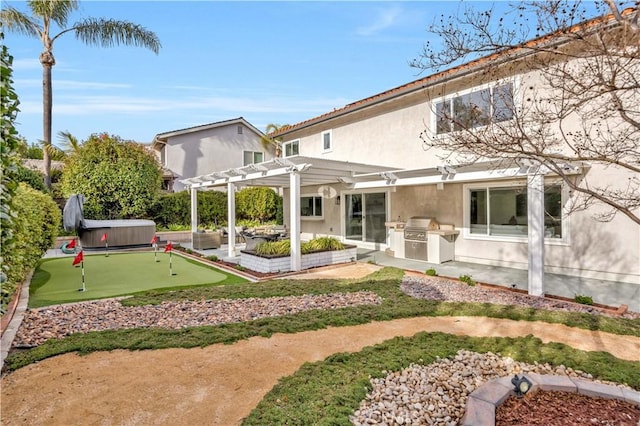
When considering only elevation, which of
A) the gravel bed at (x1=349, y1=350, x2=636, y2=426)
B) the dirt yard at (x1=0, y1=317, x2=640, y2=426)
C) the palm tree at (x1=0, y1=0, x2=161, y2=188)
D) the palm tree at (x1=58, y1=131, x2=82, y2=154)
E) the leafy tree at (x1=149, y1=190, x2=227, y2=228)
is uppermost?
the palm tree at (x1=0, y1=0, x2=161, y2=188)

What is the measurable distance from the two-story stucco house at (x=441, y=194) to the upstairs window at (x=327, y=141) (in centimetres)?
5

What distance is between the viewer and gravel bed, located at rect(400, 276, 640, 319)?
763cm

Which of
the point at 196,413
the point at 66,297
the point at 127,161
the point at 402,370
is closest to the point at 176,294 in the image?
the point at 66,297

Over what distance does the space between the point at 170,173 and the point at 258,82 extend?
47.7ft

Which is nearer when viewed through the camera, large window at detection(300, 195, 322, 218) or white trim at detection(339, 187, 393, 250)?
white trim at detection(339, 187, 393, 250)

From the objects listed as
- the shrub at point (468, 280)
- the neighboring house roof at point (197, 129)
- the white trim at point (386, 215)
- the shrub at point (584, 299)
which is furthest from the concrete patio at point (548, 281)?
the neighboring house roof at point (197, 129)

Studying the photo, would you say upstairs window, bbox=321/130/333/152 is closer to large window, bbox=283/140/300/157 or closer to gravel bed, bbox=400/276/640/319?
large window, bbox=283/140/300/157

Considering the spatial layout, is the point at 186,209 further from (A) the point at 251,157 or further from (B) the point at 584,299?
(B) the point at 584,299

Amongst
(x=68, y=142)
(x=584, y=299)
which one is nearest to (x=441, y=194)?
(x=584, y=299)

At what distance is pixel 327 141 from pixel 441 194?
293 inches

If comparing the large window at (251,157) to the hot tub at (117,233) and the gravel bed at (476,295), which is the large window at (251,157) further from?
the gravel bed at (476,295)

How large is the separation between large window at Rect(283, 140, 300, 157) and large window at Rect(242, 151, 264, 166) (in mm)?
10854

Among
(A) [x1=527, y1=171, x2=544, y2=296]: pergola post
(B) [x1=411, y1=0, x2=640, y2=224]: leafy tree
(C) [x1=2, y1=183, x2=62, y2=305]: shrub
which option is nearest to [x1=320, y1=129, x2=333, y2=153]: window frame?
(A) [x1=527, y1=171, x2=544, y2=296]: pergola post

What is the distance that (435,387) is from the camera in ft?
14.2
